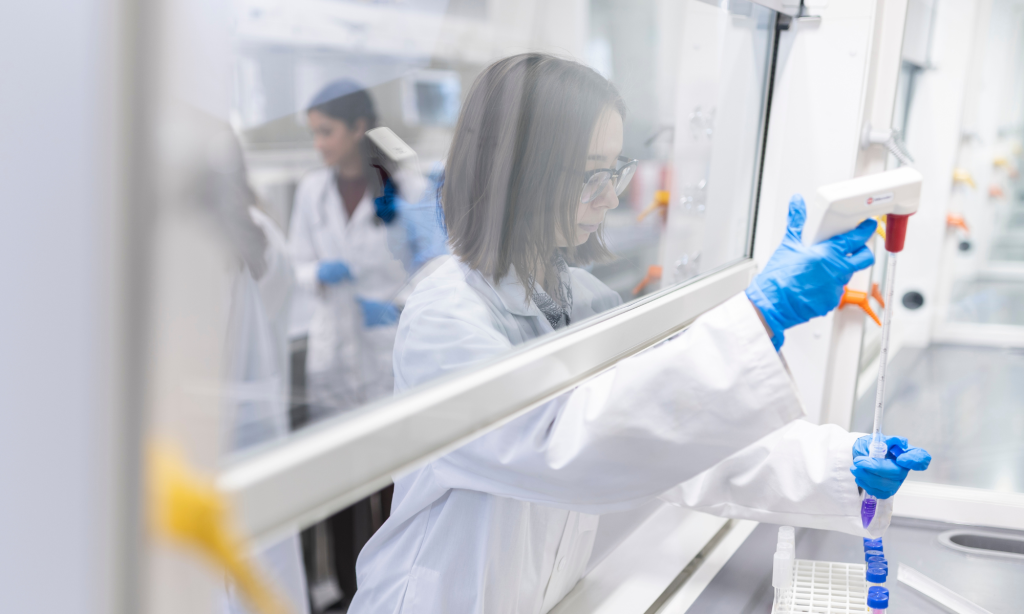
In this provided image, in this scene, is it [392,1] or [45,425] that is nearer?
[45,425]

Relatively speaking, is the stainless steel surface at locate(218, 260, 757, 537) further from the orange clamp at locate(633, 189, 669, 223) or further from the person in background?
the orange clamp at locate(633, 189, 669, 223)

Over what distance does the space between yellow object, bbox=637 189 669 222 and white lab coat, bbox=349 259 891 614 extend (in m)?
0.24

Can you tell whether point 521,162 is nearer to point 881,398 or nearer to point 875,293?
point 881,398

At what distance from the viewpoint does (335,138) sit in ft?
1.90

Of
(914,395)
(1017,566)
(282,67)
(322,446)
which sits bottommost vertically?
(1017,566)

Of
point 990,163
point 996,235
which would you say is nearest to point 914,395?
point 996,235

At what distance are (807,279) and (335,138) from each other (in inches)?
23.8

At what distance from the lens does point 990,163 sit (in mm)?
1765

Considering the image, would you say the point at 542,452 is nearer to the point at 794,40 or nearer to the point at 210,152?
the point at 210,152

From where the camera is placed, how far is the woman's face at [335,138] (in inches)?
21.6

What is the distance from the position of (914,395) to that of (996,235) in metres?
0.47

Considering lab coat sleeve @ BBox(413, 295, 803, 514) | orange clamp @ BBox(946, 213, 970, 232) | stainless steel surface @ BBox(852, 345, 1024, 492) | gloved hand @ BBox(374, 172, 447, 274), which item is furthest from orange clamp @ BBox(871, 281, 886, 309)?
gloved hand @ BBox(374, 172, 447, 274)

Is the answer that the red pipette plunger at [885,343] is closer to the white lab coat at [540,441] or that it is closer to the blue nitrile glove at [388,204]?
the white lab coat at [540,441]

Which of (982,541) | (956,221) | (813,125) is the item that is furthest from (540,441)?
(956,221)
